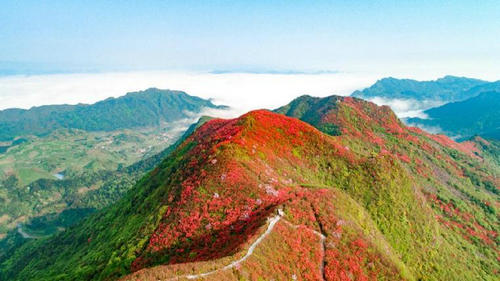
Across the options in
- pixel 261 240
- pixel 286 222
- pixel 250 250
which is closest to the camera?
pixel 250 250

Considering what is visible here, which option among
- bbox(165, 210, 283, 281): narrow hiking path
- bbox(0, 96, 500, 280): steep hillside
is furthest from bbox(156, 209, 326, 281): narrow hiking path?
bbox(0, 96, 500, 280): steep hillside

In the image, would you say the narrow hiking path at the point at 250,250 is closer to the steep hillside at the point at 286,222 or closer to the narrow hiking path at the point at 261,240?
the narrow hiking path at the point at 261,240

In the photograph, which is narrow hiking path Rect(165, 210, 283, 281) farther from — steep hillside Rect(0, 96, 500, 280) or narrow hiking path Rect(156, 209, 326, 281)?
steep hillside Rect(0, 96, 500, 280)

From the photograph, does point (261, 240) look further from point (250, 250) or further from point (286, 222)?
point (286, 222)

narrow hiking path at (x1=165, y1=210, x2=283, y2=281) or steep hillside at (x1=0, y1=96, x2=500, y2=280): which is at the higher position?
narrow hiking path at (x1=165, y1=210, x2=283, y2=281)

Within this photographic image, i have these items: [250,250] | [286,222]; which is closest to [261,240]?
[250,250]

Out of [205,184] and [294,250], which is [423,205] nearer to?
[294,250]

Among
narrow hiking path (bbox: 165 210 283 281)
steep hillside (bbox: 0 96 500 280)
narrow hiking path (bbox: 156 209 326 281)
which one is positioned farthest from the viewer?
steep hillside (bbox: 0 96 500 280)

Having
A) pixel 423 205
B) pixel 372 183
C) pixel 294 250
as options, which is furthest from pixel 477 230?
pixel 294 250
